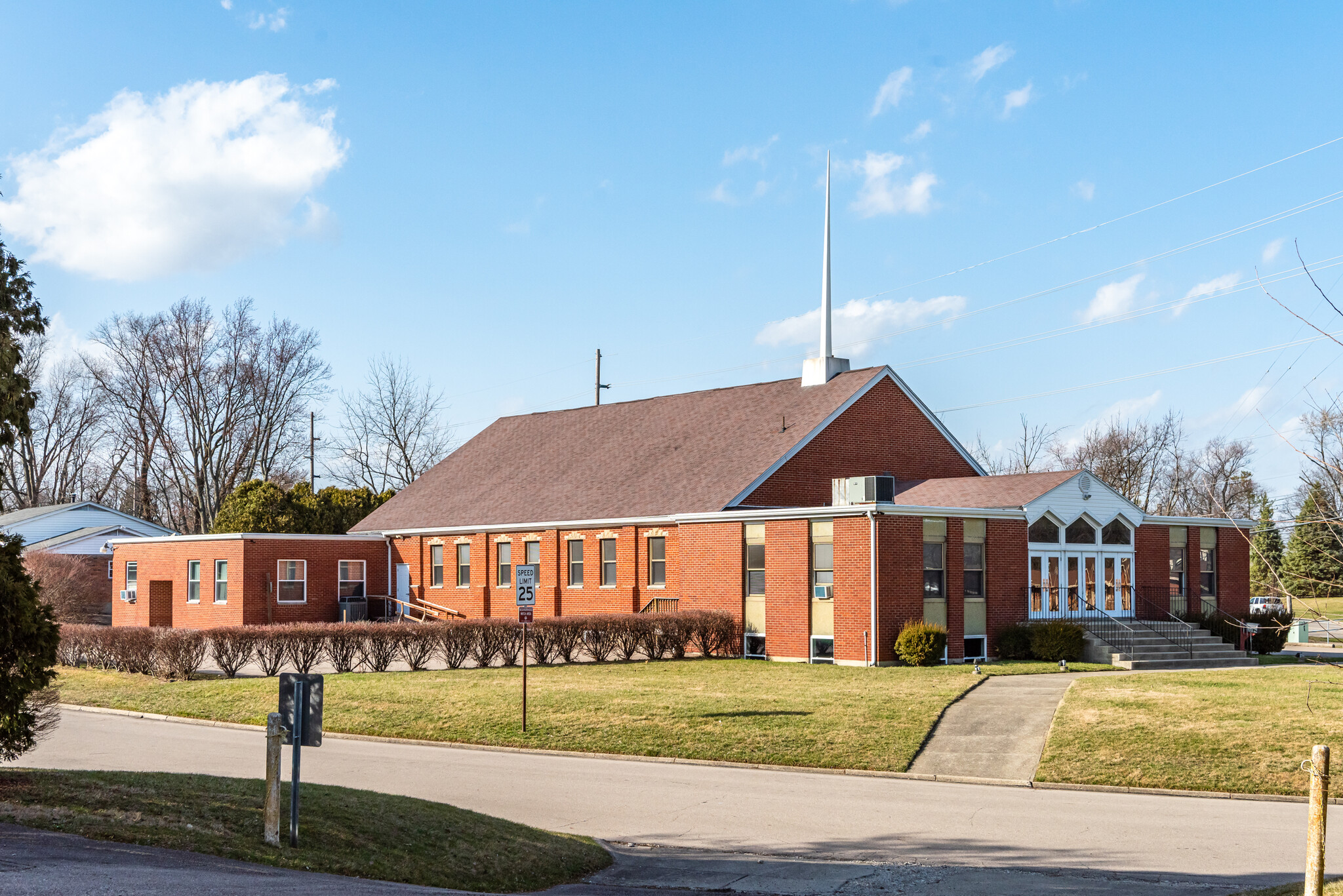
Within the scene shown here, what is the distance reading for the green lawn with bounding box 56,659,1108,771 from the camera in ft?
62.2

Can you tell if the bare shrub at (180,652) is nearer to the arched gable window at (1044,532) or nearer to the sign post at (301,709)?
the sign post at (301,709)

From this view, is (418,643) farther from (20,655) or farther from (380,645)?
(20,655)

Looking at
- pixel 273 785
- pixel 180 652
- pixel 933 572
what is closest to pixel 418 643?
pixel 180 652

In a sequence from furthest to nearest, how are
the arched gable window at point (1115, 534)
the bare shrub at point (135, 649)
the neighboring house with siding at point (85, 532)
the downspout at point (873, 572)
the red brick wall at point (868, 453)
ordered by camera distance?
1. the neighboring house with siding at point (85, 532)
2. the red brick wall at point (868, 453)
3. the arched gable window at point (1115, 534)
4. the downspout at point (873, 572)
5. the bare shrub at point (135, 649)

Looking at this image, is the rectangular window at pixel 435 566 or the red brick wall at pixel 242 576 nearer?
the red brick wall at pixel 242 576

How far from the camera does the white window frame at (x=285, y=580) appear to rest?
42.8m

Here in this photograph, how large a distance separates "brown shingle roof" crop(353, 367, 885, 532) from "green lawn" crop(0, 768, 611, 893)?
2245 centimetres

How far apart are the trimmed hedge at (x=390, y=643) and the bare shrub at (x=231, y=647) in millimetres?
15

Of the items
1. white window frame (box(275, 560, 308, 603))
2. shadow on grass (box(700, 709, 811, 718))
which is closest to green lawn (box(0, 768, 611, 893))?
shadow on grass (box(700, 709, 811, 718))

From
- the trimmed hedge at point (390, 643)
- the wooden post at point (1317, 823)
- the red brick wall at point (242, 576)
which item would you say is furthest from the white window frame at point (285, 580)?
the wooden post at point (1317, 823)

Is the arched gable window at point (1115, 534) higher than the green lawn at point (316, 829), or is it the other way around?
the arched gable window at point (1115, 534)

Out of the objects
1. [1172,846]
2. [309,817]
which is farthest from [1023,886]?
[309,817]

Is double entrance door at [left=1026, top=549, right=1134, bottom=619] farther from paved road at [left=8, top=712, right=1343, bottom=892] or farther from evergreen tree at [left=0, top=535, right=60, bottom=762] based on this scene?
evergreen tree at [left=0, top=535, right=60, bottom=762]

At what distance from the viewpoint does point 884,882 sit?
36.4 feet
